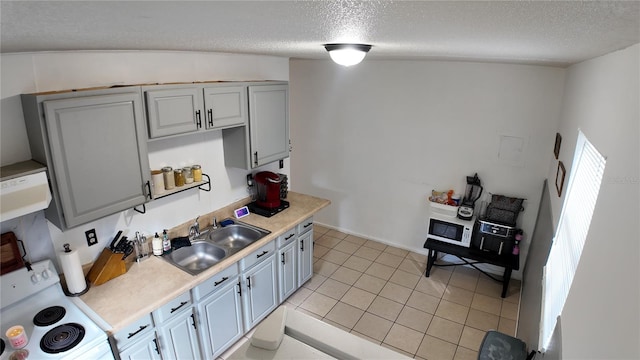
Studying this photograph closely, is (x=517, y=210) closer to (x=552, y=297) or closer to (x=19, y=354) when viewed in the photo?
(x=552, y=297)

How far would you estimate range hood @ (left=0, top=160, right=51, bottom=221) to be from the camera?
1772mm

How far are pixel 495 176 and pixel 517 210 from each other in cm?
45

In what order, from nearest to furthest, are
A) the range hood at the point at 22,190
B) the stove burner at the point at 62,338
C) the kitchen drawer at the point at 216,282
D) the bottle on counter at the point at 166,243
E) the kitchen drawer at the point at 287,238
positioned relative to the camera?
the range hood at the point at 22,190
the stove burner at the point at 62,338
the kitchen drawer at the point at 216,282
the bottle on counter at the point at 166,243
the kitchen drawer at the point at 287,238

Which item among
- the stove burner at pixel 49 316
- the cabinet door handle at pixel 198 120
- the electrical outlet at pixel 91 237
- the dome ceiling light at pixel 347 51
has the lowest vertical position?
the stove burner at pixel 49 316

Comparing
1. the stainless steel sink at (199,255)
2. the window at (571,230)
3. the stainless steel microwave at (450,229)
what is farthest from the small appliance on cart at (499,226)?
the stainless steel sink at (199,255)

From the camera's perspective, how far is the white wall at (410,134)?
3670 mm

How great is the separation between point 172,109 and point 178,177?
58 cm

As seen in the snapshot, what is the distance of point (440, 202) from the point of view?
13.5 ft

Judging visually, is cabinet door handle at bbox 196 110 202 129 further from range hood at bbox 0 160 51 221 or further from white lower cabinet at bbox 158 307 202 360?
white lower cabinet at bbox 158 307 202 360

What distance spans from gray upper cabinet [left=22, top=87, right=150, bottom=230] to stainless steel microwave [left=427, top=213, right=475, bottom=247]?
119 inches

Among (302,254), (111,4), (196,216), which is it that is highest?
(111,4)

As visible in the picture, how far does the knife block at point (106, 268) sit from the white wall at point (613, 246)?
2.59m

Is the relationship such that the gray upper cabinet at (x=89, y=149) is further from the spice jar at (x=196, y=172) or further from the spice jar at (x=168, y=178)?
the spice jar at (x=196, y=172)

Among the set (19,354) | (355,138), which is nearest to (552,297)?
(19,354)
